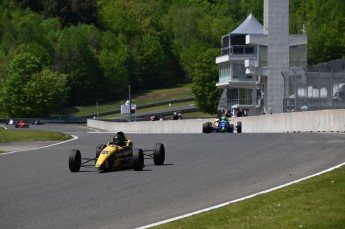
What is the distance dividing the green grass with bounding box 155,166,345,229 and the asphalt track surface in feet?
2.34

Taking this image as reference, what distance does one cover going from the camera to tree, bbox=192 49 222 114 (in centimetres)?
11838

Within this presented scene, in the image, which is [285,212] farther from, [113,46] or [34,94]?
[113,46]

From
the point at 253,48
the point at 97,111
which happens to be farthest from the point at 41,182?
the point at 97,111

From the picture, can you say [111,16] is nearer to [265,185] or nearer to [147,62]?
[147,62]

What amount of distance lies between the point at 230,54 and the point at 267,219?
303 ft

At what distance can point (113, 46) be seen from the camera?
513 feet

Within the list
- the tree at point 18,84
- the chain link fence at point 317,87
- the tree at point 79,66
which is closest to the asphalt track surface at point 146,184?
the chain link fence at point 317,87

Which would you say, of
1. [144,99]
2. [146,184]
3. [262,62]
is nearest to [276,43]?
[262,62]

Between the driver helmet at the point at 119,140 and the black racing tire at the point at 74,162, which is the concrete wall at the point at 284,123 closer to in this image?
the driver helmet at the point at 119,140

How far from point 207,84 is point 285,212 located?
108 m

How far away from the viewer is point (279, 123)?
45.7m

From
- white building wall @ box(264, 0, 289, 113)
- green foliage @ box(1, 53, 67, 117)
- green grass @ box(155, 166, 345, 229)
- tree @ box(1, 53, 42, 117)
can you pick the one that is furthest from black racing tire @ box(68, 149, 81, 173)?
tree @ box(1, 53, 42, 117)

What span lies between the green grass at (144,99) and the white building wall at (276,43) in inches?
1723

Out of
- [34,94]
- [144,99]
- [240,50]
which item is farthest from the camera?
[144,99]
